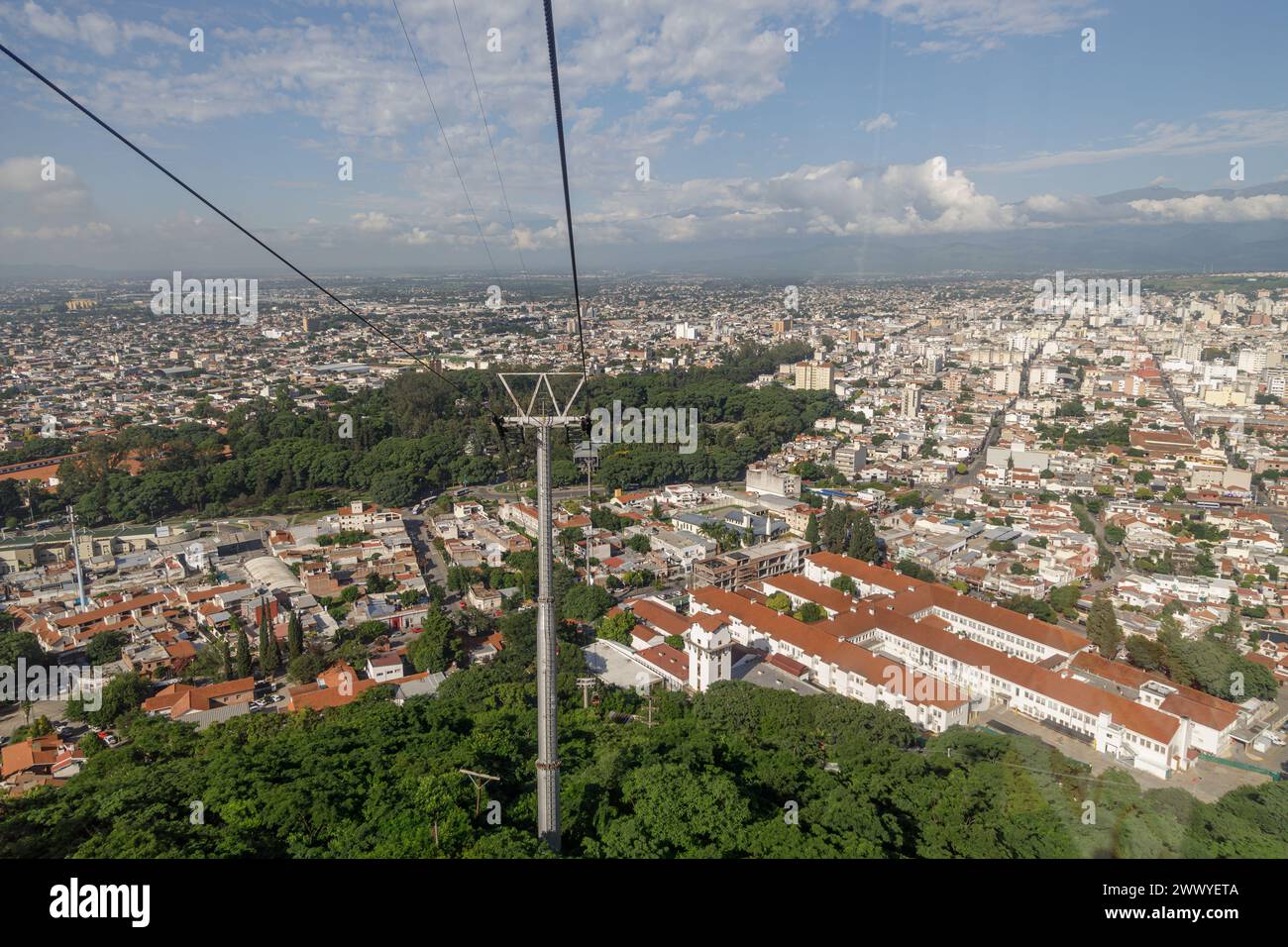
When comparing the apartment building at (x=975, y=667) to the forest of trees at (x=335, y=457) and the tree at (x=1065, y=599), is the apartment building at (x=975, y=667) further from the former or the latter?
the forest of trees at (x=335, y=457)

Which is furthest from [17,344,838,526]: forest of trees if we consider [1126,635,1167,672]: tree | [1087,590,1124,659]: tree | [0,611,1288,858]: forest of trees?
[1126,635,1167,672]: tree

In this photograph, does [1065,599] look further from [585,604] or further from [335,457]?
[335,457]

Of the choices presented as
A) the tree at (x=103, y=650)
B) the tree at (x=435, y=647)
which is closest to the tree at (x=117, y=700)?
the tree at (x=103, y=650)

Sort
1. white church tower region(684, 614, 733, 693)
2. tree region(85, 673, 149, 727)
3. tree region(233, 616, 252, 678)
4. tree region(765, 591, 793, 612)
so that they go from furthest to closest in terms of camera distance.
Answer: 1. tree region(765, 591, 793, 612)
2. tree region(233, 616, 252, 678)
3. white church tower region(684, 614, 733, 693)
4. tree region(85, 673, 149, 727)

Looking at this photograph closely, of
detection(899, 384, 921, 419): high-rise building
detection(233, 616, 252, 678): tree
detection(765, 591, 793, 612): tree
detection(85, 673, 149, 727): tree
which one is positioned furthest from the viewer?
detection(899, 384, 921, 419): high-rise building

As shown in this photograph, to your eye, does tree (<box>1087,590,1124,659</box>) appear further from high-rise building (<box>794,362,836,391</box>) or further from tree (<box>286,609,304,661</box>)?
high-rise building (<box>794,362,836,391</box>)

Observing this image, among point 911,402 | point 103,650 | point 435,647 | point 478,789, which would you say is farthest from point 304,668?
point 911,402

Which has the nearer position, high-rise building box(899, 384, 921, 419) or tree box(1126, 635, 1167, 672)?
tree box(1126, 635, 1167, 672)
